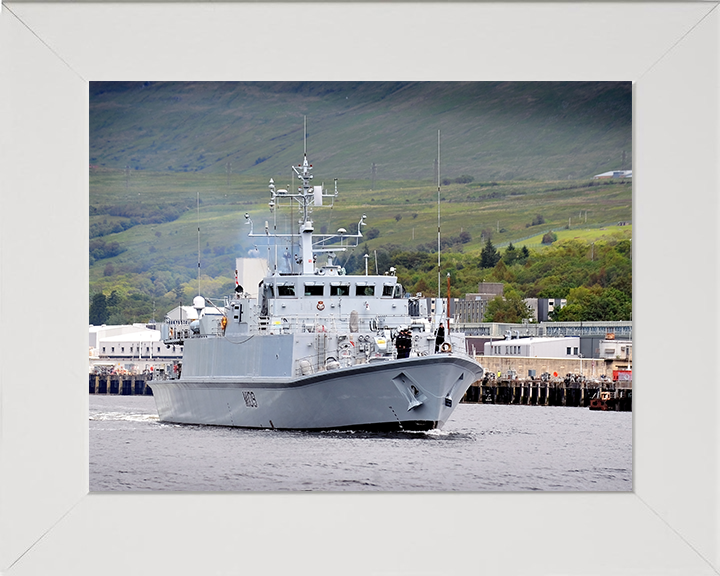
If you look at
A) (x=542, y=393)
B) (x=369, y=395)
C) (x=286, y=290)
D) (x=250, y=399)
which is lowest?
(x=542, y=393)

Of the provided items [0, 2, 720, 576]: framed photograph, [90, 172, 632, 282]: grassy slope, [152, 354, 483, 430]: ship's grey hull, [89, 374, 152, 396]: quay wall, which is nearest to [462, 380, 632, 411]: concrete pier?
[152, 354, 483, 430]: ship's grey hull

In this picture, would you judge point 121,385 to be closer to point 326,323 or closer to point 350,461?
point 326,323

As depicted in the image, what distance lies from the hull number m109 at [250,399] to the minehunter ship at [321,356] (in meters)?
0.02

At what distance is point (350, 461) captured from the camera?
15.6 metres

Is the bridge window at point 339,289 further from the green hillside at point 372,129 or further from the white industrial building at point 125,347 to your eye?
the green hillside at point 372,129

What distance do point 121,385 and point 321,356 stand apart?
1772 inches

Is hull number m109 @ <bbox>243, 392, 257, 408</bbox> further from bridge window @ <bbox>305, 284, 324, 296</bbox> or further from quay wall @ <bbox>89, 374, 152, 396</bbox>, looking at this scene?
quay wall @ <bbox>89, 374, 152, 396</bbox>

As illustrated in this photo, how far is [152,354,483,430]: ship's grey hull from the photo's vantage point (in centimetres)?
1745

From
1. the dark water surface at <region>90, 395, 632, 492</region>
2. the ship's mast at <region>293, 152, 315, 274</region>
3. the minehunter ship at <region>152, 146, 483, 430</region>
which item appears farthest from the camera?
the ship's mast at <region>293, 152, 315, 274</region>

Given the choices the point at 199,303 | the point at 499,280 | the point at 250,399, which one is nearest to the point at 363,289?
the point at 250,399

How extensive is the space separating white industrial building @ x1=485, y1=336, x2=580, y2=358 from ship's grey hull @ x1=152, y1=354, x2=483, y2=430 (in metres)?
32.5
